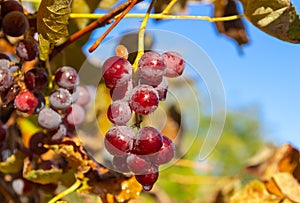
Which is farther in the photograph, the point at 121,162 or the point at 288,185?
the point at 288,185

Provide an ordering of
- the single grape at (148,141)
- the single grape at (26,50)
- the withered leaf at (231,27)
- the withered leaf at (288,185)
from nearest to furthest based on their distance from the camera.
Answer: the single grape at (148,141) → the single grape at (26,50) → the withered leaf at (288,185) → the withered leaf at (231,27)

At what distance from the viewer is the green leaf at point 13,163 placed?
0.80 m

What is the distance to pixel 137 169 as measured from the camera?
23.4 inches

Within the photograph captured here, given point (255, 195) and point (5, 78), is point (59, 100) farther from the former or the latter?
point (255, 195)

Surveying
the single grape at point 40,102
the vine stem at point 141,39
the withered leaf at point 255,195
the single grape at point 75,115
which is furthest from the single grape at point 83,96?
the withered leaf at point 255,195

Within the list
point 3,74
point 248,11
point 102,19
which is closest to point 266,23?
point 248,11

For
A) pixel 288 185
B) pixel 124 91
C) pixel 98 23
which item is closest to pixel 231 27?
pixel 288 185

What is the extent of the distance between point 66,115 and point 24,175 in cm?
11

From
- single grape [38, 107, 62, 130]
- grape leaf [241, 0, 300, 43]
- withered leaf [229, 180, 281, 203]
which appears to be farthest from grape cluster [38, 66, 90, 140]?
withered leaf [229, 180, 281, 203]

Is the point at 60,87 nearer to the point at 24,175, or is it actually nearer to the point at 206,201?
the point at 24,175

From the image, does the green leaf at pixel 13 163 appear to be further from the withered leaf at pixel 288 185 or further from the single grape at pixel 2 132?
the withered leaf at pixel 288 185

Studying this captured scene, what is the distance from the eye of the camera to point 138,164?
0.59 m

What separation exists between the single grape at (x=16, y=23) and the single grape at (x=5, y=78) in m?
0.07

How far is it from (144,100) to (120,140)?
5 centimetres
